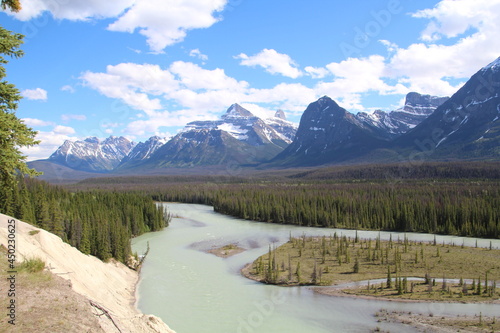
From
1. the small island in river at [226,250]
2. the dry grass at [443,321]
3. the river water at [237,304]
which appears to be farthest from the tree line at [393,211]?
the dry grass at [443,321]

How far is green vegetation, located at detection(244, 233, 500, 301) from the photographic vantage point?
40188 mm

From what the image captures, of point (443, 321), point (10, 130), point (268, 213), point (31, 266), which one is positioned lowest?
point (268, 213)

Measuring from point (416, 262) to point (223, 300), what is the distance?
28.1m

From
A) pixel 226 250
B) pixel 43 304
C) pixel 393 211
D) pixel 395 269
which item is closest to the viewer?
pixel 43 304

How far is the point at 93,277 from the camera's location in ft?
117

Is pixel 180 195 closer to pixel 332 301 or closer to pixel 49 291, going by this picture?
pixel 332 301

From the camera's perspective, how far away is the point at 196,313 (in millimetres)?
35719

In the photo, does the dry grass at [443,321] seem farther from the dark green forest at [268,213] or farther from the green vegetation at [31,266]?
the dark green forest at [268,213]

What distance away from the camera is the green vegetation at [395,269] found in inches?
1582

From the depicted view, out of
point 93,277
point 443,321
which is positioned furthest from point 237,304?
point 443,321

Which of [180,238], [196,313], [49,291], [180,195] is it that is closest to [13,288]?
[49,291]

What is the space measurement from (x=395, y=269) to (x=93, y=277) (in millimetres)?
33959

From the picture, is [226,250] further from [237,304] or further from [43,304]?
[43,304]

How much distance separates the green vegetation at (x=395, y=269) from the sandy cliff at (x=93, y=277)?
54.2 ft
